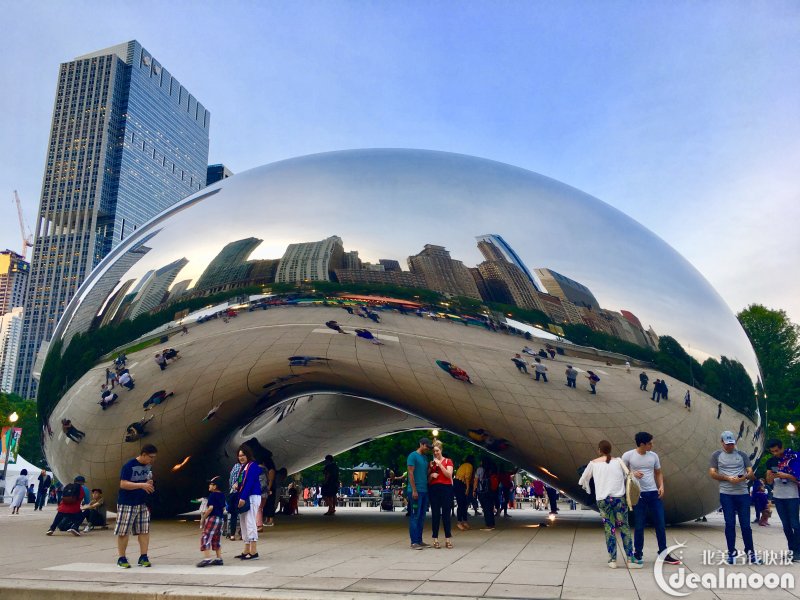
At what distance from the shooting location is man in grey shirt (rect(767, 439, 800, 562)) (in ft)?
22.1

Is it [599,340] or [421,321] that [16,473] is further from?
[599,340]

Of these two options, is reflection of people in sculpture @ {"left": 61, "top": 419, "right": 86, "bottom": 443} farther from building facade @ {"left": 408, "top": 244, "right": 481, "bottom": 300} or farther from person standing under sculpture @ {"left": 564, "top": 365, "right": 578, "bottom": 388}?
→ person standing under sculpture @ {"left": 564, "top": 365, "right": 578, "bottom": 388}

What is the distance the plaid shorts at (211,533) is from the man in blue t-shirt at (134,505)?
0.61 m

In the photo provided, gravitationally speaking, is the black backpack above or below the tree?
below

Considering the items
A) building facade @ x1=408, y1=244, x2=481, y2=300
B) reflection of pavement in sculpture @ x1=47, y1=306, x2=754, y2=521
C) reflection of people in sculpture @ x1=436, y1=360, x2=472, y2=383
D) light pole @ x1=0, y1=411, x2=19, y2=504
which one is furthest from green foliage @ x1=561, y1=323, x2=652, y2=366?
light pole @ x1=0, y1=411, x2=19, y2=504

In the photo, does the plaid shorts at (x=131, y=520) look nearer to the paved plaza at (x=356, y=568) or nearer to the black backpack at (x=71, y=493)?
the paved plaza at (x=356, y=568)

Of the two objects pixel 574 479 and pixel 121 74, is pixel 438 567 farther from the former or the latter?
pixel 121 74

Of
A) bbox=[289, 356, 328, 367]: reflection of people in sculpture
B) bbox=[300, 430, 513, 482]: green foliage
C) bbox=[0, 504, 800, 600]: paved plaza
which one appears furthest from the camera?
bbox=[300, 430, 513, 482]: green foliage

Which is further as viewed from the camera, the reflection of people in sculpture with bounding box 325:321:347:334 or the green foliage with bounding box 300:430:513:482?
the green foliage with bounding box 300:430:513:482

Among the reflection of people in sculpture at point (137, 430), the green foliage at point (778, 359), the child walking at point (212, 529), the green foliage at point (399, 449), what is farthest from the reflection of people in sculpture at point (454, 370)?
the green foliage at point (778, 359)

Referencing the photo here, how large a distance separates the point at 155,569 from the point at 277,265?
13.3 ft

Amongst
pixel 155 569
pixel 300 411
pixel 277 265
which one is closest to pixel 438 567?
pixel 155 569

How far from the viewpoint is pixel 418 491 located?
7.98 meters

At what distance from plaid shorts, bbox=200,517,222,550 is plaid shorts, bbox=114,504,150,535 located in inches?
26.3
